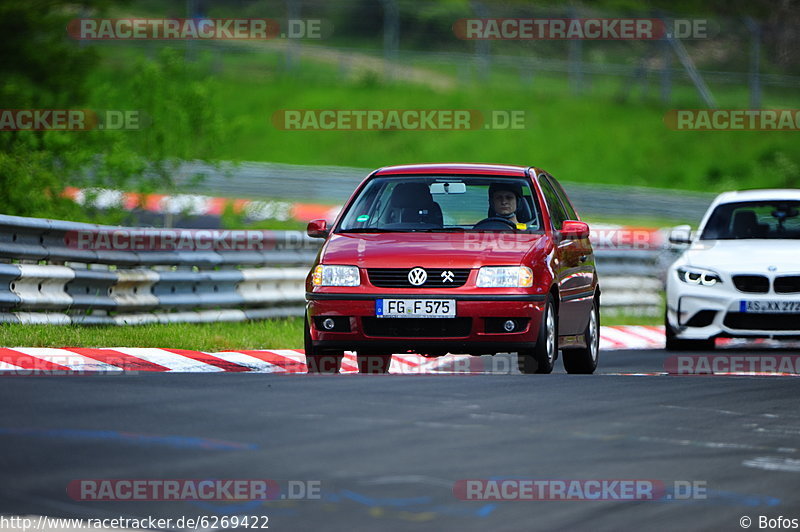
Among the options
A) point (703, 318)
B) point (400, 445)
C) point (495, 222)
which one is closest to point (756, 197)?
point (703, 318)

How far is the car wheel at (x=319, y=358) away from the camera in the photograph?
11.4 metres

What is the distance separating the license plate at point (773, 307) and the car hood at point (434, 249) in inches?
152

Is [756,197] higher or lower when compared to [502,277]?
higher

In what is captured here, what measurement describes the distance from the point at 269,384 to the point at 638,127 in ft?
142

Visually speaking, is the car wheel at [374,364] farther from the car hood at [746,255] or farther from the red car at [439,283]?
the car hood at [746,255]

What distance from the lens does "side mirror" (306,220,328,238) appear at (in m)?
12.1

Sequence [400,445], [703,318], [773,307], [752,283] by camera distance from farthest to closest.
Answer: [703,318] → [752,283] → [773,307] → [400,445]

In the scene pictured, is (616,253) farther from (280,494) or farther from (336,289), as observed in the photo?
(280,494)

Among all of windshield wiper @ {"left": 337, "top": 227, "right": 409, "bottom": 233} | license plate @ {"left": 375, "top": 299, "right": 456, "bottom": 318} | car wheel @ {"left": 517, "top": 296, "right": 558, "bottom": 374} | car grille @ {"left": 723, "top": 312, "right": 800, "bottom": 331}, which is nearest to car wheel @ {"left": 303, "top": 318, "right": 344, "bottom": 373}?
license plate @ {"left": 375, "top": 299, "right": 456, "bottom": 318}

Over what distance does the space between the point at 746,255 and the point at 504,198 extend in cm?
392

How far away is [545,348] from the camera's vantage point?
11.4m

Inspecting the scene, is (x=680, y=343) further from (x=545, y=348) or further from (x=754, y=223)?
(x=545, y=348)

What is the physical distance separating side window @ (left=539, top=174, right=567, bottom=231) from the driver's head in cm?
26

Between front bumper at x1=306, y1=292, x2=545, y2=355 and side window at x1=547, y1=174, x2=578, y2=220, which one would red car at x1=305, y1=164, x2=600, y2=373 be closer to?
front bumper at x1=306, y1=292, x2=545, y2=355
